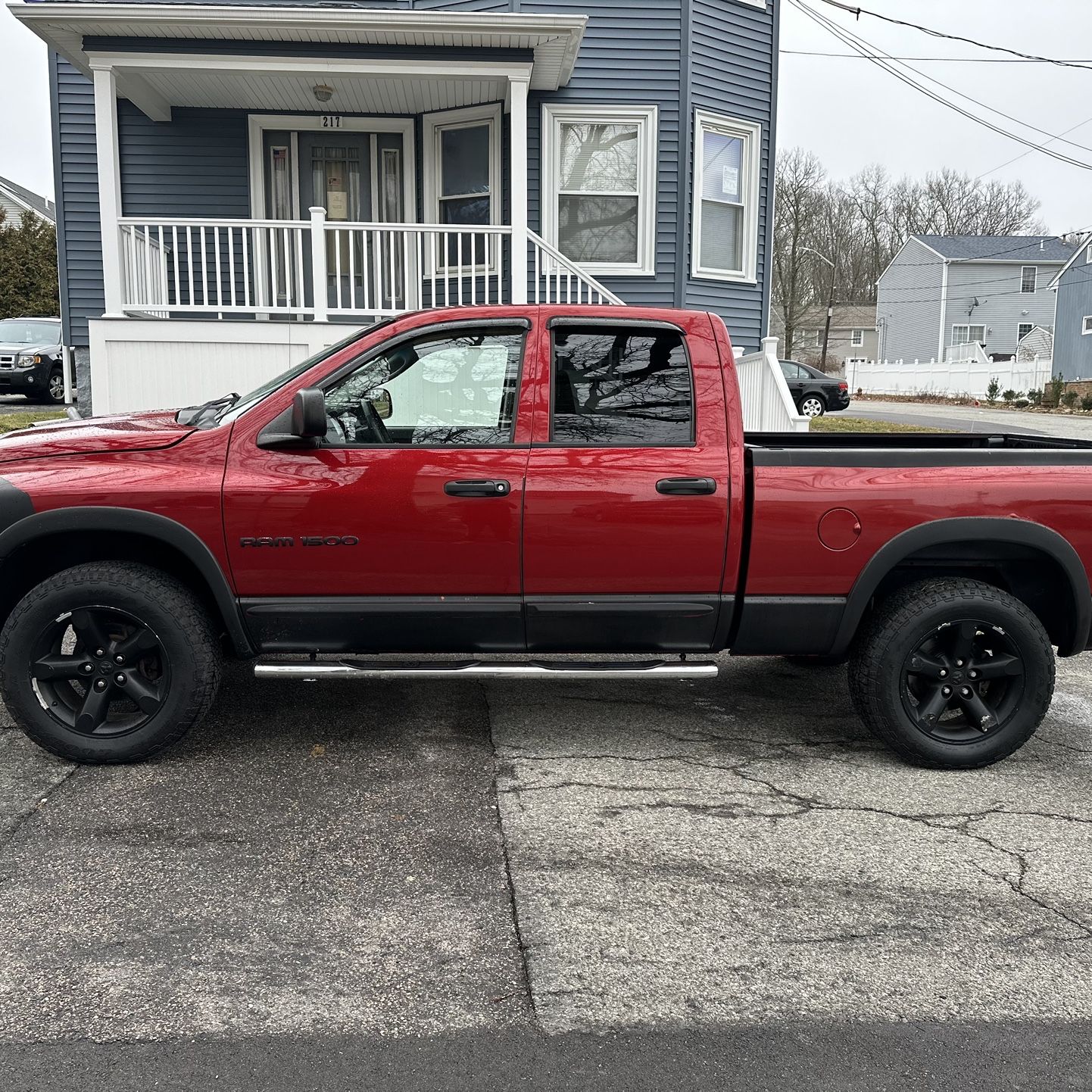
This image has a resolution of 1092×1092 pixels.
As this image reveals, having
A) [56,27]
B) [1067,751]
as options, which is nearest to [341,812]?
[1067,751]

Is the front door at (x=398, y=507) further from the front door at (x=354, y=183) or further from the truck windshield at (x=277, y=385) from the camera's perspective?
the front door at (x=354, y=183)

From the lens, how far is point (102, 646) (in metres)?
4.48

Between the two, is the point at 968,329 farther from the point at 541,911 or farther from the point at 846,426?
the point at 541,911

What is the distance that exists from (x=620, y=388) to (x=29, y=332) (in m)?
20.0

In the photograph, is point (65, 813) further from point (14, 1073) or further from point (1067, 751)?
point (1067, 751)

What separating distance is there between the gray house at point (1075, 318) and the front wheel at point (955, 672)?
4127cm

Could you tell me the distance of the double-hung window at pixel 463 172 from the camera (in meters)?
13.4

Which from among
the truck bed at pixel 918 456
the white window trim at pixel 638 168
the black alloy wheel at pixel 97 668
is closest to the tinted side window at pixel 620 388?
the truck bed at pixel 918 456

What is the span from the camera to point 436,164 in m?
13.7

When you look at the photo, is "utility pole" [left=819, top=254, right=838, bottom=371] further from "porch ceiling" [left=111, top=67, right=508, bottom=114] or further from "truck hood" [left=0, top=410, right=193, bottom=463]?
"truck hood" [left=0, top=410, right=193, bottom=463]

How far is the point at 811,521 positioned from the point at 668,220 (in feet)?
33.2

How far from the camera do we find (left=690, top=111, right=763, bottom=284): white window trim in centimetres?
1398

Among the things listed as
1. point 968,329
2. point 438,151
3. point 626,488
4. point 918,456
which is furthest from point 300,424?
point 968,329

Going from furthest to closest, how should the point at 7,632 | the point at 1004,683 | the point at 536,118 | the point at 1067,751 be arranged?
the point at 536,118, the point at 1067,751, the point at 1004,683, the point at 7,632
